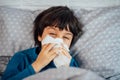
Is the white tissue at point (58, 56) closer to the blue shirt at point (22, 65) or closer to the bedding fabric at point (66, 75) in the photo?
the blue shirt at point (22, 65)

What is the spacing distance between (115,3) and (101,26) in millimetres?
329

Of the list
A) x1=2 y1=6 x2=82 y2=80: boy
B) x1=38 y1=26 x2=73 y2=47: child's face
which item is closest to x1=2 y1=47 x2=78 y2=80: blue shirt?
x1=2 y1=6 x2=82 y2=80: boy

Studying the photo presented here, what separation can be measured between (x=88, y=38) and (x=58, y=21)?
0.65ft

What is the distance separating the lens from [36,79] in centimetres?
103

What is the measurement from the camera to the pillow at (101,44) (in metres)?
1.30

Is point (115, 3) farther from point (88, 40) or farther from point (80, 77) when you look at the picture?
point (80, 77)

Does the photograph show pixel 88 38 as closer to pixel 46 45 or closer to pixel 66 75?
pixel 46 45

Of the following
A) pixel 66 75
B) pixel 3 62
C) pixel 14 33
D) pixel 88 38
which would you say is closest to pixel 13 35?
pixel 14 33

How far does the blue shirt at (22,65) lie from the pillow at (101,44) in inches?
3.9

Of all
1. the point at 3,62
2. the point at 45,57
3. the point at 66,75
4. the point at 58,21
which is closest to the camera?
the point at 66,75

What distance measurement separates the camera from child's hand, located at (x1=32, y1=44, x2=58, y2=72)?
4.00 ft

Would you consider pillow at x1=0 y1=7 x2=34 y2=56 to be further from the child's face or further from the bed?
the child's face

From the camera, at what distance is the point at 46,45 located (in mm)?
1241

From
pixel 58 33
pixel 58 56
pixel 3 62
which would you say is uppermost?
pixel 58 33
